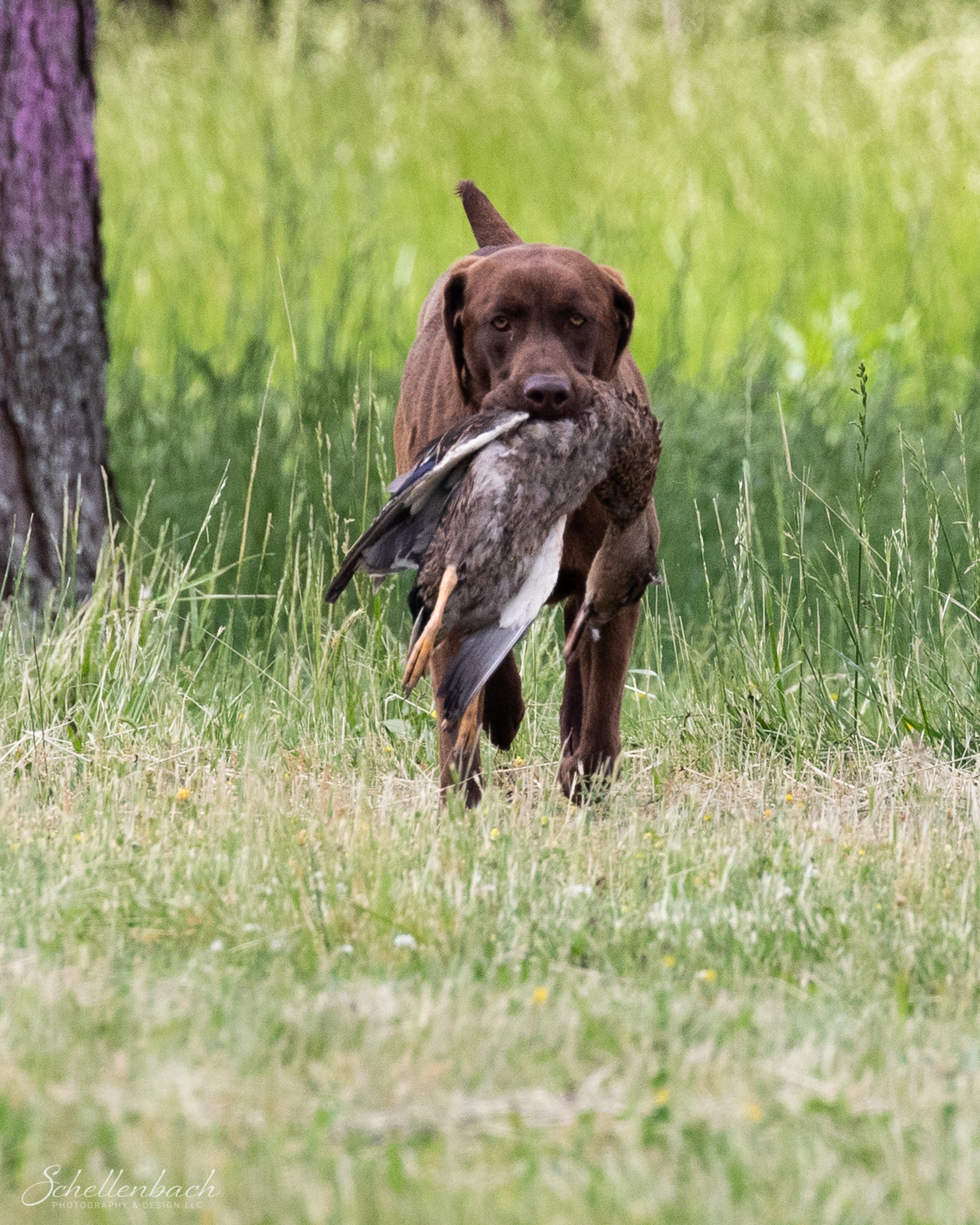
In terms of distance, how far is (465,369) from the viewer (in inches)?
153

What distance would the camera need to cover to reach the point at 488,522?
3131 millimetres

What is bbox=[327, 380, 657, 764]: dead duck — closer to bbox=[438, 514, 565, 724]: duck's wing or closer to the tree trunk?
bbox=[438, 514, 565, 724]: duck's wing

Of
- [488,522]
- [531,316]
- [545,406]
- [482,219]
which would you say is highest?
[482,219]

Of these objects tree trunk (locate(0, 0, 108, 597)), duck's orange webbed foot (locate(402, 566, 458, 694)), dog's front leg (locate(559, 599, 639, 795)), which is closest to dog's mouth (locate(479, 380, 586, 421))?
duck's orange webbed foot (locate(402, 566, 458, 694))

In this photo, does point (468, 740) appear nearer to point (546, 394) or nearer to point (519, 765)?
point (519, 765)

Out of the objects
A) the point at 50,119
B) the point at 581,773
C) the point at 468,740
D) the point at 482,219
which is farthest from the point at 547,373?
the point at 50,119

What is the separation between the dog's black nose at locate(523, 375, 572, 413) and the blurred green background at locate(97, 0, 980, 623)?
1168 mm

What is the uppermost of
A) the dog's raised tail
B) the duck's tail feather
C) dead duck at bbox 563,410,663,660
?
the dog's raised tail

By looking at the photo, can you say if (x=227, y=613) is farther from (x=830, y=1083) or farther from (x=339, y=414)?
(x=830, y=1083)

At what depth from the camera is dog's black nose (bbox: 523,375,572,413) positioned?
335 centimetres

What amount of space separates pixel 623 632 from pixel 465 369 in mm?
748

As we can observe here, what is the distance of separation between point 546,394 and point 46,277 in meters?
2.10

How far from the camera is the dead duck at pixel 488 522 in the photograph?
10.3 ft

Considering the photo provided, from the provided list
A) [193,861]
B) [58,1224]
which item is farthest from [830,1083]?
[193,861]
